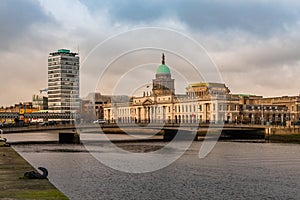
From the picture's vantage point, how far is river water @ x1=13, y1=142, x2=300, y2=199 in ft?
123

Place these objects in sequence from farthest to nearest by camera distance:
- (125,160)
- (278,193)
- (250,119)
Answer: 1. (250,119)
2. (125,160)
3. (278,193)

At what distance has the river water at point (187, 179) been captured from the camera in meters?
37.5

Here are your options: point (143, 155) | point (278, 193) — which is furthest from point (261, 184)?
point (143, 155)

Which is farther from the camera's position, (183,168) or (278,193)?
(183,168)

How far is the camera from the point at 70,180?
44.1 metres

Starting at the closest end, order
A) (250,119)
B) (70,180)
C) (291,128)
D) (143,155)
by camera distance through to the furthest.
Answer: (70,180) < (143,155) < (291,128) < (250,119)

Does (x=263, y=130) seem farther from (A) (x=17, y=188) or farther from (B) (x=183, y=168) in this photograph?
(A) (x=17, y=188)

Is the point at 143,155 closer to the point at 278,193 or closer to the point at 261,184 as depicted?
the point at 261,184

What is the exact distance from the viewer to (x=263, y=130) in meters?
124

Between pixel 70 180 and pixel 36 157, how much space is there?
23.2 meters

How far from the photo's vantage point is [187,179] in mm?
45094

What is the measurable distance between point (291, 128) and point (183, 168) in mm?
65513

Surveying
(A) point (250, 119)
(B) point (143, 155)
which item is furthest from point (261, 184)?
(A) point (250, 119)

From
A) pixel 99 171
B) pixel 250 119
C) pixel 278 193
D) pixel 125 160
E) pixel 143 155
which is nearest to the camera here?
pixel 278 193
